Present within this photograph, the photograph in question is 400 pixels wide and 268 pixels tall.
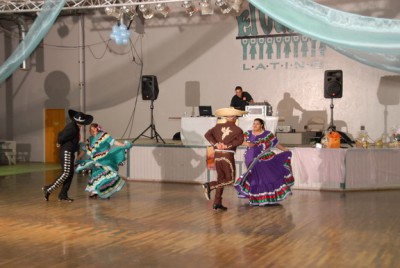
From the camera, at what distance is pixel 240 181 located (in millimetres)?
9016

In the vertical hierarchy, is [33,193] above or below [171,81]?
below

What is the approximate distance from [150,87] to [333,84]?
3.92 m

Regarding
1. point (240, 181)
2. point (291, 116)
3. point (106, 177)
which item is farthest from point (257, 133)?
point (291, 116)

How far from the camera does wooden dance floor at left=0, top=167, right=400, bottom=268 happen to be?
221 inches

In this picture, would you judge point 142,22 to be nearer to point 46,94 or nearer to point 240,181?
point 46,94

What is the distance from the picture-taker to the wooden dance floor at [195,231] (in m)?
5.62

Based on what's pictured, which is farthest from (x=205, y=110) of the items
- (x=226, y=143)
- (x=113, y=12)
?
(x=226, y=143)

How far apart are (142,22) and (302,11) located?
35.5 ft

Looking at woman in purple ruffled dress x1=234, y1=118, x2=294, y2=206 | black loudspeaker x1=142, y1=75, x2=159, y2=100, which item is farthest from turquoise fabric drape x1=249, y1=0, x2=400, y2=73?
black loudspeaker x1=142, y1=75, x2=159, y2=100

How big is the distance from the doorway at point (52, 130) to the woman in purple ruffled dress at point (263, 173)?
9255 millimetres

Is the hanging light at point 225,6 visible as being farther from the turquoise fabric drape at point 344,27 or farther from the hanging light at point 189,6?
the turquoise fabric drape at point 344,27

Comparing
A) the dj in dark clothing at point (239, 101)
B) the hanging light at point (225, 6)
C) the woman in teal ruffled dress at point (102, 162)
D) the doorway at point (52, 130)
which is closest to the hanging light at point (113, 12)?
the hanging light at point (225, 6)

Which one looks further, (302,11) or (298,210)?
(298,210)

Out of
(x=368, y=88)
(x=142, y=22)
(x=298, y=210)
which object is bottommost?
(x=298, y=210)
